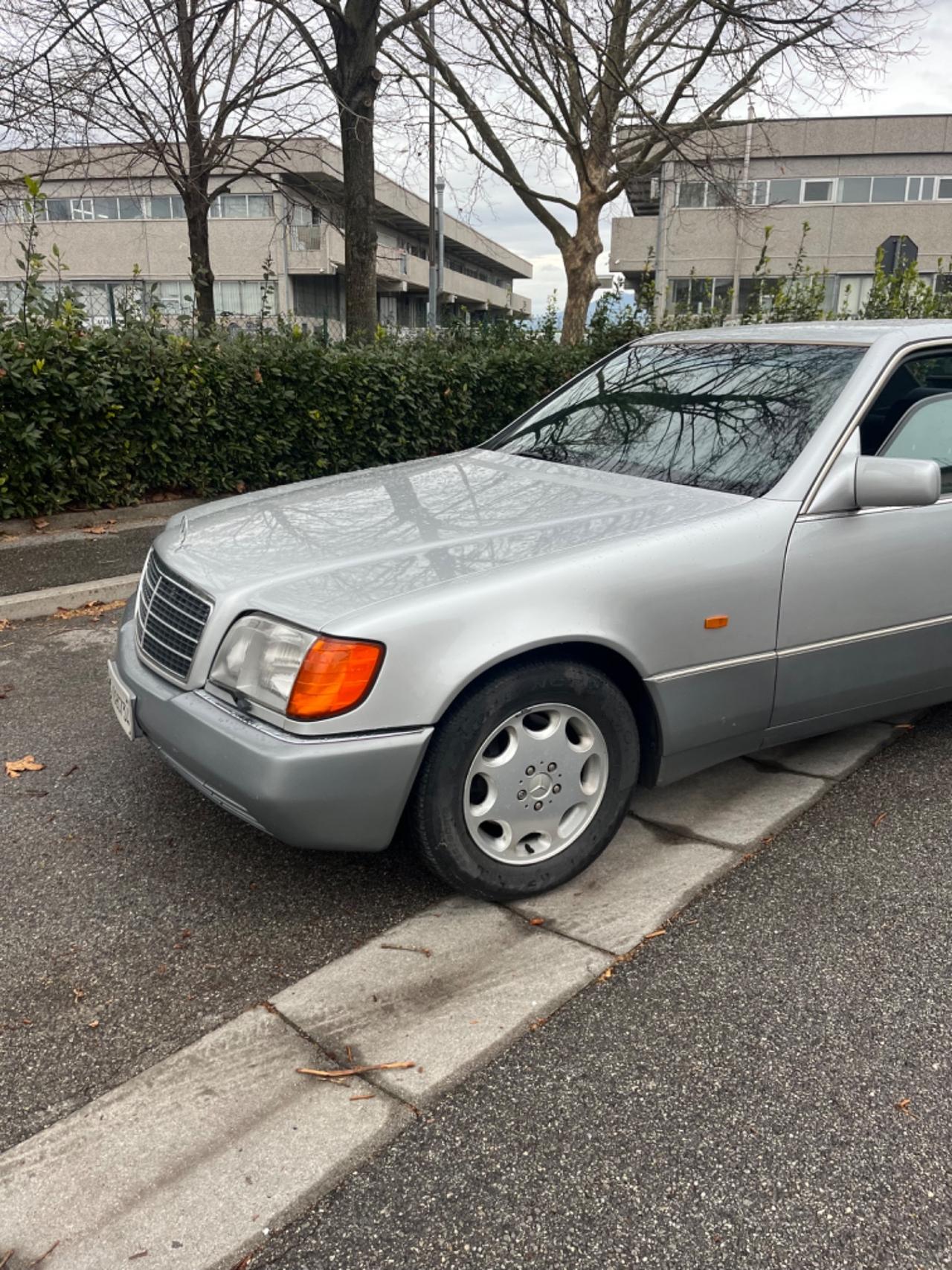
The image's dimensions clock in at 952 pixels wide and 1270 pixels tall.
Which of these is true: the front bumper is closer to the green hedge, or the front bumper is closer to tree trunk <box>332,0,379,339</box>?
the green hedge

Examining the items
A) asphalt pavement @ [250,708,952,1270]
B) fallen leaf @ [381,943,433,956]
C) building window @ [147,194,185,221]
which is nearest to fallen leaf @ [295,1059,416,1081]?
asphalt pavement @ [250,708,952,1270]

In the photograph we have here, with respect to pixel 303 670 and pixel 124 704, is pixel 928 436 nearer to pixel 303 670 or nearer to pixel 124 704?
pixel 303 670

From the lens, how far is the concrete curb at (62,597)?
18.4 feet

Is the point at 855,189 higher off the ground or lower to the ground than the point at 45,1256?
higher

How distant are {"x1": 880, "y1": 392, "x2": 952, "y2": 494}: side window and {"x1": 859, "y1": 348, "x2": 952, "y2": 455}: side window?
2cm

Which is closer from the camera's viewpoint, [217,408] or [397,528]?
[397,528]

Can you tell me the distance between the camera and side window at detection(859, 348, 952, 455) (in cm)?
330

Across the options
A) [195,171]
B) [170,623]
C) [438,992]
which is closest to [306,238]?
[195,171]

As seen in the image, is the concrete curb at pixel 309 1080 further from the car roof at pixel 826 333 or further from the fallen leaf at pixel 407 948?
the car roof at pixel 826 333

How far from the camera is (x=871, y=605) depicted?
10.6 feet

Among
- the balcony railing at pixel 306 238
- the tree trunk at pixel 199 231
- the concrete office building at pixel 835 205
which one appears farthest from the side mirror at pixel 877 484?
the balcony railing at pixel 306 238

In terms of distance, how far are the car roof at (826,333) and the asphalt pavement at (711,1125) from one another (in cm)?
195

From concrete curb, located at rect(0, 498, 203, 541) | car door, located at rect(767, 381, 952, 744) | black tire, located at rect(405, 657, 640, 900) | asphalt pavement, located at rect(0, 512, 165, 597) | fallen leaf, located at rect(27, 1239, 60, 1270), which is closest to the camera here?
fallen leaf, located at rect(27, 1239, 60, 1270)

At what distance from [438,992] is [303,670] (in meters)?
0.87
